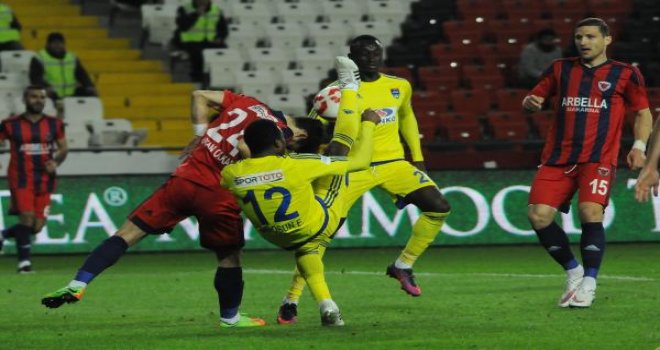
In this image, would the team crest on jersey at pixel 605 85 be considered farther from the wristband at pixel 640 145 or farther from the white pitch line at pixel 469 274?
the white pitch line at pixel 469 274

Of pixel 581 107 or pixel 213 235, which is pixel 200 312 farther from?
pixel 581 107

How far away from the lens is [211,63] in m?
20.2

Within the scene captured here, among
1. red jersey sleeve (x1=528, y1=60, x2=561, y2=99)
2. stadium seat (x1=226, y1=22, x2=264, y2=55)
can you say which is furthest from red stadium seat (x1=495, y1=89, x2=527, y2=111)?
red jersey sleeve (x1=528, y1=60, x2=561, y2=99)

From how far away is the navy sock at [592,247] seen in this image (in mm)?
9891

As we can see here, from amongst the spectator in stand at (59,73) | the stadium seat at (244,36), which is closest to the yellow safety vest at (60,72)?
the spectator in stand at (59,73)

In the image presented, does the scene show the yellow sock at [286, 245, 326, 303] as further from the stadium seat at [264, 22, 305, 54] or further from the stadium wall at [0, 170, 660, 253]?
the stadium seat at [264, 22, 305, 54]

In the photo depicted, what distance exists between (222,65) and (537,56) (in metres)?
4.13

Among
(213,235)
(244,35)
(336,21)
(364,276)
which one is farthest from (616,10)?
(213,235)

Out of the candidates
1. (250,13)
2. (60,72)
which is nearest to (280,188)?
(60,72)

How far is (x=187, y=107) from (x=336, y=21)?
279cm

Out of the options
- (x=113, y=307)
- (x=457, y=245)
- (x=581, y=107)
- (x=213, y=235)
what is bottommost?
(x=457, y=245)

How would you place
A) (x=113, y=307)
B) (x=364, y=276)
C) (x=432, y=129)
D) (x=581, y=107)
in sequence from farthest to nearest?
(x=432, y=129), (x=364, y=276), (x=113, y=307), (x=581, y=107)

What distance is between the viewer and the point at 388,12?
21.9 meters

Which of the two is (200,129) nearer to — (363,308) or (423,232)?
(363,308)
